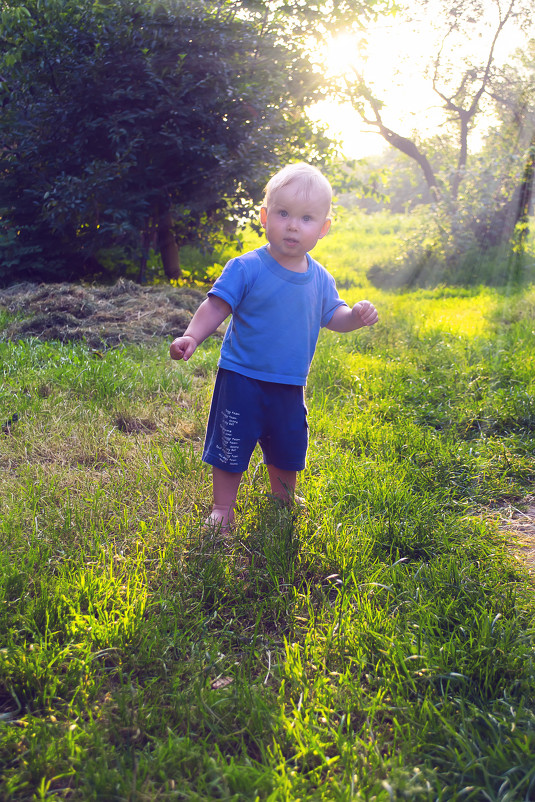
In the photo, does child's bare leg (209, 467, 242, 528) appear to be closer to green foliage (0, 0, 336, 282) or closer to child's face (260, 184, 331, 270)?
child's face (260, 184, 331, 270)

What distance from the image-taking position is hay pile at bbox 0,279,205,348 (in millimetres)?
4898

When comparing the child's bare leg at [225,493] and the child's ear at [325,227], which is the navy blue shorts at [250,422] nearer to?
the child's bare leg at [225,493]

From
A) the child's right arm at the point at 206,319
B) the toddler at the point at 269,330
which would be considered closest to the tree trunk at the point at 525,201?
the toddler at the point at 269,330

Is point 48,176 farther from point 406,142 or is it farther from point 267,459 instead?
point 406,142

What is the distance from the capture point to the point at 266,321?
7.52ft

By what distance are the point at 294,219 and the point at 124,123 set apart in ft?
18.2

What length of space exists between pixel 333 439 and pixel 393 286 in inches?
282

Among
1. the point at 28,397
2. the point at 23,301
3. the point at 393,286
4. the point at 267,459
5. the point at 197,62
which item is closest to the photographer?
the point at 267,459

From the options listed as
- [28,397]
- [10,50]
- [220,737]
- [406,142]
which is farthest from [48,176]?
[406,142]

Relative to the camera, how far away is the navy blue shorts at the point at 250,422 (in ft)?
7.57

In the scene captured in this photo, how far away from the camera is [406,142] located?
51.0 feet

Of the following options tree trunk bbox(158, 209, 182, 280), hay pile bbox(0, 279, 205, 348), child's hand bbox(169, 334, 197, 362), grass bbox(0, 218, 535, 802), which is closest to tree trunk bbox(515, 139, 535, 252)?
tree trunk bbox(158, 209, 182, 280)

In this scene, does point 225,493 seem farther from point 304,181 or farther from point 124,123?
point 124,123

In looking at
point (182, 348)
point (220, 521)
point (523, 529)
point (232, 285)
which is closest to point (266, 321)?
point (232, 285)
